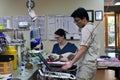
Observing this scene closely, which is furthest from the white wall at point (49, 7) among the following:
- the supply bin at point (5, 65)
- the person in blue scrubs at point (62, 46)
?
the supply bin at point (5, 65)

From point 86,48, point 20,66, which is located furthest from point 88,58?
point 20,66

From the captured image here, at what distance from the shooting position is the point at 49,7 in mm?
6199

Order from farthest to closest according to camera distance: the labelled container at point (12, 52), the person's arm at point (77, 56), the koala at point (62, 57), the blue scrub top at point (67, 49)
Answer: the blue scrub top at point (67, 49) < the koala at point (62, 57) < the labelled container at point (12, 52) < the person's arm at point (77, 56)

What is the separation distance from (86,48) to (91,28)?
0.69ft

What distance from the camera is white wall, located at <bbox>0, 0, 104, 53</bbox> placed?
6.15 metres

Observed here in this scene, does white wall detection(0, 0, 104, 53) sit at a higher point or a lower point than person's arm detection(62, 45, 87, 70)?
higher

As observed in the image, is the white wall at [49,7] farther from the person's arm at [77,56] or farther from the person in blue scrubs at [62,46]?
the person's arm at [77,56]

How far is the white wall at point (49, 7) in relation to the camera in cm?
615

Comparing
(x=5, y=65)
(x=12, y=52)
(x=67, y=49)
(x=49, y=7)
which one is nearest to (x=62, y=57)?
(x=67, y=49)

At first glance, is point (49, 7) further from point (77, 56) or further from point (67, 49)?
point (77, 56)

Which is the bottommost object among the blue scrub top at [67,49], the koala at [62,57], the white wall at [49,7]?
the koala at [62,57]

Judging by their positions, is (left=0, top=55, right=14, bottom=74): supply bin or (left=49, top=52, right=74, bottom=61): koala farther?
(left=49, top=52, right=74, bottom=61): koala

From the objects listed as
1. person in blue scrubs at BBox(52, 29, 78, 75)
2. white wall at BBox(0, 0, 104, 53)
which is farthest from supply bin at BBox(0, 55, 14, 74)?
white wall at BBox(0, 0, 104, 53)

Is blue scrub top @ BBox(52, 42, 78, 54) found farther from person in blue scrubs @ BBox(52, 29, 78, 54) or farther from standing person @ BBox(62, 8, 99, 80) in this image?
standing person @ BBox(62, 8, 99, 80)
